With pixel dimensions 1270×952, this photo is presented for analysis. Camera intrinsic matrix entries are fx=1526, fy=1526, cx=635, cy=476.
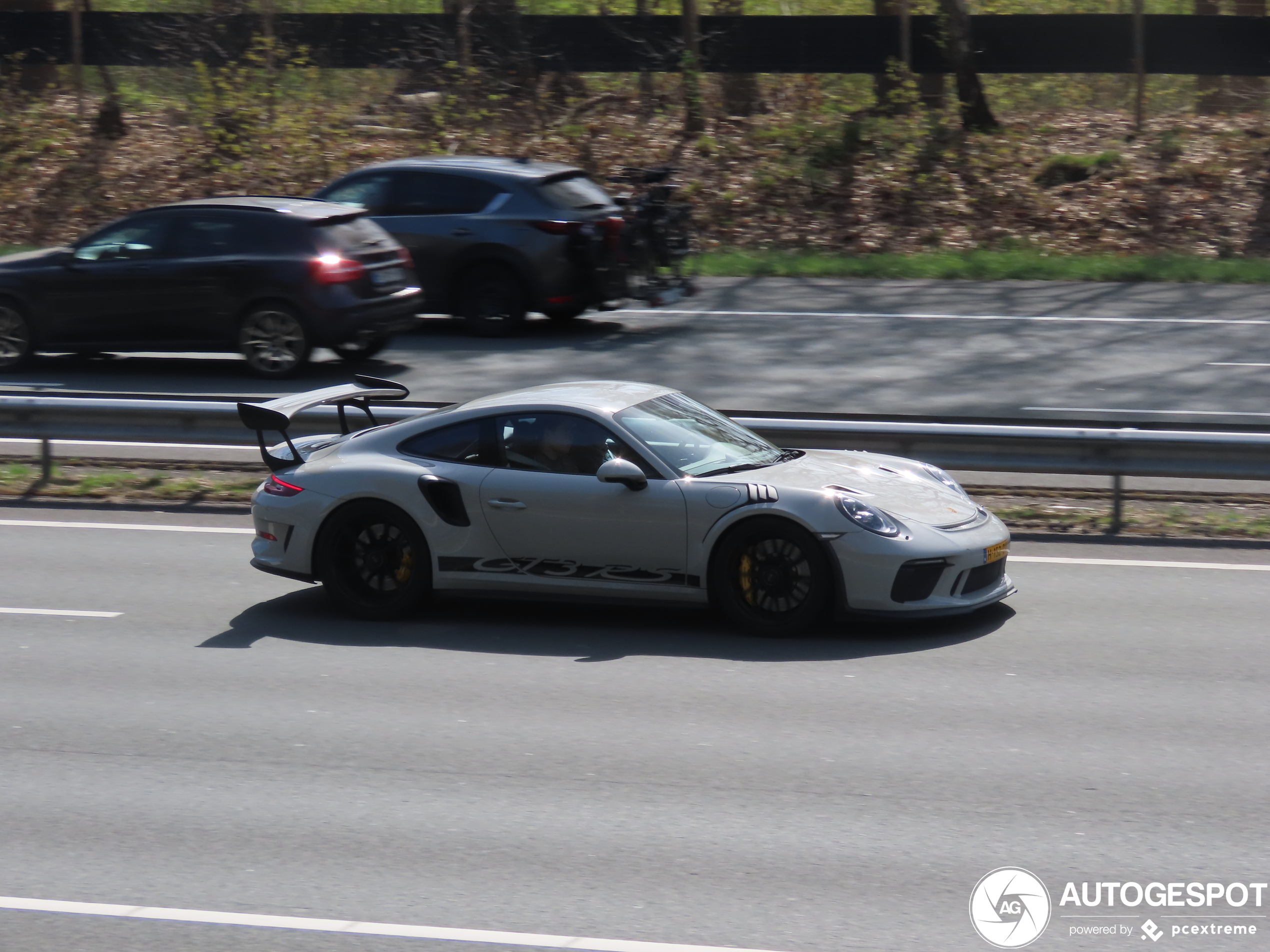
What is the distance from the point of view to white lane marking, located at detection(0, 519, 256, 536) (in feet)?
34.8

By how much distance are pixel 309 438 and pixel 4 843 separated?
13.5ft

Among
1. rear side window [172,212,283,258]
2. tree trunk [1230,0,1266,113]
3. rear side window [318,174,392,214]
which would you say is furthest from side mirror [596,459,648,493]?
tree trunk [1230,0,1266,113]

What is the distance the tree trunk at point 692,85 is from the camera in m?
26.5

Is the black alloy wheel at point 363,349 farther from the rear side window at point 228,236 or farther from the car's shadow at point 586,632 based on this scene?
the car's shadow at point 586,632

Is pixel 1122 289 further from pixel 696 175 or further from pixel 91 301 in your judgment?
pixel 91 301

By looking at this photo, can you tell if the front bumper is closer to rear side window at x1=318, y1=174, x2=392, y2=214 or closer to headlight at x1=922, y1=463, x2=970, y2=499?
headlight at x1=922, y1=463, x2=970, y2=499

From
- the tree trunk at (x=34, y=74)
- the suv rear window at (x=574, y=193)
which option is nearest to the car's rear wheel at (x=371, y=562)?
the suv rear window at (x=574, y=193)

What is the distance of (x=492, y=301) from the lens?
16.7 metres

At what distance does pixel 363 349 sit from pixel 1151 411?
24.9 feet

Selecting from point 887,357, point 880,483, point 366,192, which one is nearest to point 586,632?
point 880,483

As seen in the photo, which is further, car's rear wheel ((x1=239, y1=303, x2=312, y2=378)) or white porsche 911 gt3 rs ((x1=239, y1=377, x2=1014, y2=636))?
car's rear wheel ((x1=239, y1=303, x2=312, y2=378))

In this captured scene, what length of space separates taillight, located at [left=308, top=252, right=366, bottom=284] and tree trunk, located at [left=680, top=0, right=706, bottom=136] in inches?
505

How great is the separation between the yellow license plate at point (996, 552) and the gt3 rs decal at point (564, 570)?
1459 mm

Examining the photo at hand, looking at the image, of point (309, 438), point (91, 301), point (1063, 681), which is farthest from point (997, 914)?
point (91, 301)
